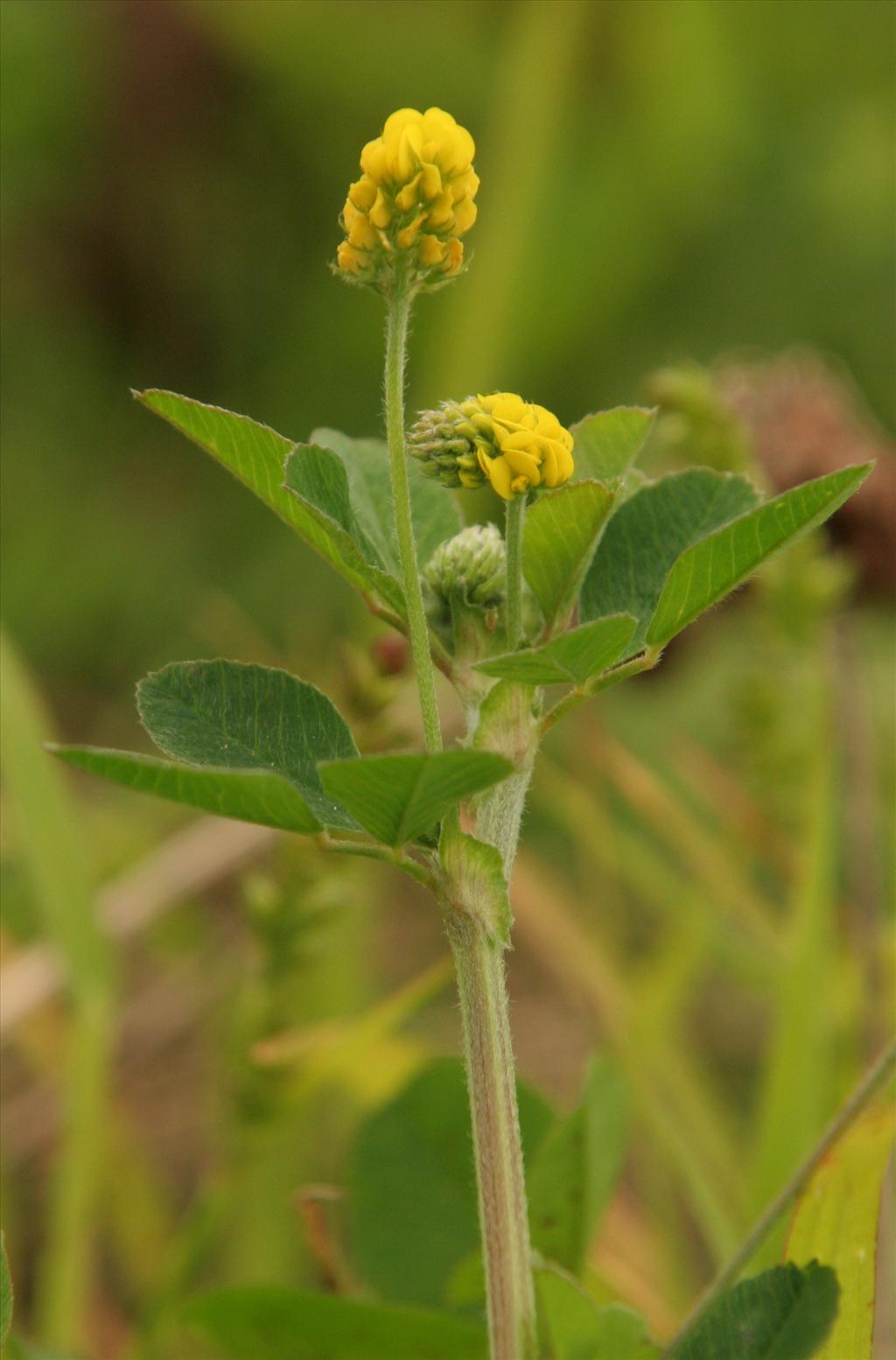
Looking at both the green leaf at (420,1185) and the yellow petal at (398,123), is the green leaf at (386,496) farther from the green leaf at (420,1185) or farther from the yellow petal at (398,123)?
the green leaf at (420,1185)

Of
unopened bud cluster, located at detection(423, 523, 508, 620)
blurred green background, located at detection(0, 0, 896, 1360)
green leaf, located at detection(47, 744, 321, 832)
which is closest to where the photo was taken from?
green leaf, located at detection(47, 744, 321, 832)

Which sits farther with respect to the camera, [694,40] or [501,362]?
[694,40]

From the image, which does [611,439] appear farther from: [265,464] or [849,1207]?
[849,1207]

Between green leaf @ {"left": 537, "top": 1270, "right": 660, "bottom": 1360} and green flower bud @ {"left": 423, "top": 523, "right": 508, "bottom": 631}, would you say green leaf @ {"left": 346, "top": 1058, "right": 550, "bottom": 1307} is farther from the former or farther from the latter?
green flower bud @ {"left": 423, "top": 523, "right": 508, "bottom": 631}

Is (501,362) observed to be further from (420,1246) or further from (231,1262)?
(420,1246)

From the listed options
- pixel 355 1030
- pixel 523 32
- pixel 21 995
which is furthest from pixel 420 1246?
pixel 523 32

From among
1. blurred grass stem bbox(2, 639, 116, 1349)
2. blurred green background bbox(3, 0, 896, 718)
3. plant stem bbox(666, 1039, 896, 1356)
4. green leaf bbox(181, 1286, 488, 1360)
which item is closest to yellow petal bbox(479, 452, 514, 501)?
plant stem bbox(666, 1039, 896, 1356)

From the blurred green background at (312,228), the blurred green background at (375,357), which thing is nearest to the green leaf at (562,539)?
the blurred green background at (375,357)
